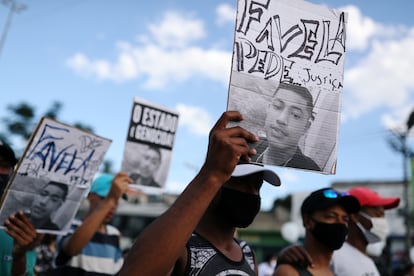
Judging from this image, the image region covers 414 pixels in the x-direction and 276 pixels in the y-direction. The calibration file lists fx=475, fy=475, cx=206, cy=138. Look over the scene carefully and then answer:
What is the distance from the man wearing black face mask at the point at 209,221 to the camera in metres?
1.36

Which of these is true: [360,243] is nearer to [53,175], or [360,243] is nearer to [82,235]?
[82,235]

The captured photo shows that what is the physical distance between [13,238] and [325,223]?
190 centimetres

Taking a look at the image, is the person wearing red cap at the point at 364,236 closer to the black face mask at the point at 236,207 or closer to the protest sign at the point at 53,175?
the black face mask at the point at 236,207

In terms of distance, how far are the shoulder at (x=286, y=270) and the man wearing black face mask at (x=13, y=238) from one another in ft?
4.73

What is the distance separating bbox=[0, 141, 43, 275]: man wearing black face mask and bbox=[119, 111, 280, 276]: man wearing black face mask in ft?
4.18

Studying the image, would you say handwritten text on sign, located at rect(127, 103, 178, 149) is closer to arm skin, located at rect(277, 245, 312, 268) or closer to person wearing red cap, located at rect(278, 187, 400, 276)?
person wearing red cap, located at rect(278, 187, 400, 276)

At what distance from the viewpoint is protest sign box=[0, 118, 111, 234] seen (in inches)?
112

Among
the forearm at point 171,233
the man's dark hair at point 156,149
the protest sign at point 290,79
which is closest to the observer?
the forearm at point 171,233

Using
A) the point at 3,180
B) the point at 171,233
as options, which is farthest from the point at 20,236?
the point at 171,233

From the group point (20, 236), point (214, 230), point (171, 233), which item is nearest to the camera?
→ point (171, 233)

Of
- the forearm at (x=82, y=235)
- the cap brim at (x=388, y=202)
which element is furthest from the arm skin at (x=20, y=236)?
the cap brim at (x=388, y=202)

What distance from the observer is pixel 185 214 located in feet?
4.50

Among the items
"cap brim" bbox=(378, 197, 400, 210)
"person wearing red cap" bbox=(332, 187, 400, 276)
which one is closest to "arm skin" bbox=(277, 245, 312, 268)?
"person wearing red cap" bbox=(332, 187, 400, 276)

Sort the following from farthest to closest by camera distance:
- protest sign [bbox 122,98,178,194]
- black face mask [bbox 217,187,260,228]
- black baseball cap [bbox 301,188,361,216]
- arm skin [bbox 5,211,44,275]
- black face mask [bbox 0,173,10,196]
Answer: protest sign [bbox 122,98,178,194]
black baseball cap [bbox 301,188,361,216]
black face mask [bbox 0,173,10,196]
arm skin [bbox 5,211,44,275]
black face mask [bbox 217,187,260,228]
